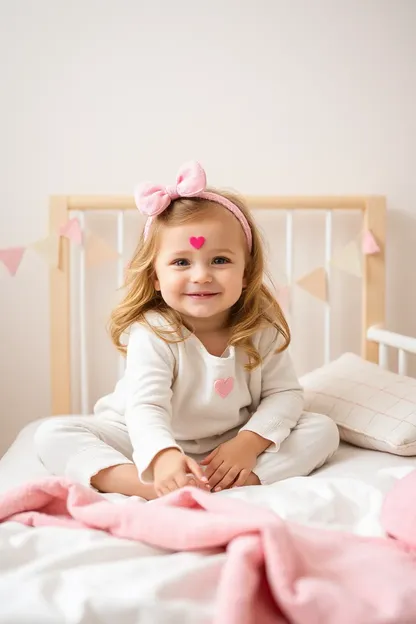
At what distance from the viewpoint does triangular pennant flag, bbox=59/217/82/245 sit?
1.73 m

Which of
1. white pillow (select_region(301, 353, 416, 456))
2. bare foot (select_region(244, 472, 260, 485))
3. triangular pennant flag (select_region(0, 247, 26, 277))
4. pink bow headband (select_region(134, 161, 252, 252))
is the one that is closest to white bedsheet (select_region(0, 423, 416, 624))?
bare foot (select_region(244, 472, 260, 485))

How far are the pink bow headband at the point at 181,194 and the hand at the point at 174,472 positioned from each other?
0.42 metres

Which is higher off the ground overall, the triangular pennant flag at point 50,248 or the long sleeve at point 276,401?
the triangular pennant flag at point 50,248

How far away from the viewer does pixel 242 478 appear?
1.16m

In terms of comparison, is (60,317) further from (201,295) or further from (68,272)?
(201,295)

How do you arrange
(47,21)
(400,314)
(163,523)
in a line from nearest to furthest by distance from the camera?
1. (163,523)
2. (47,21)
3. (400,314)

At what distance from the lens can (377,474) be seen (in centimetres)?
112

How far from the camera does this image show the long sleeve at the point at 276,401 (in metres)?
1.24

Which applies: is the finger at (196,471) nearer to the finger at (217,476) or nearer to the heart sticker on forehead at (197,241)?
the finger at (217,476)

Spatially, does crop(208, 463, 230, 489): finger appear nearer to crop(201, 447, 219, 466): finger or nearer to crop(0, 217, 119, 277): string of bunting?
crop(201, 447, 219, 466): finger

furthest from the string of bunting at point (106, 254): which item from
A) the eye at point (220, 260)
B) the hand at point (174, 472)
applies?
the hand at point (174, 472)

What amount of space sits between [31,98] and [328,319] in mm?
889

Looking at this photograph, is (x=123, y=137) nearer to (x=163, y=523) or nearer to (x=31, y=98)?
(x=31, y=98)

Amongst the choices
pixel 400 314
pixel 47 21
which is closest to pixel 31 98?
pixel 47 21
